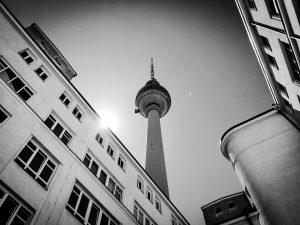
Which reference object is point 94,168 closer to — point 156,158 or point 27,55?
point 27,55

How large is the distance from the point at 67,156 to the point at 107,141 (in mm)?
4772

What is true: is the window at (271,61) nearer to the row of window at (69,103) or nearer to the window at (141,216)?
the row of window at (69,103)

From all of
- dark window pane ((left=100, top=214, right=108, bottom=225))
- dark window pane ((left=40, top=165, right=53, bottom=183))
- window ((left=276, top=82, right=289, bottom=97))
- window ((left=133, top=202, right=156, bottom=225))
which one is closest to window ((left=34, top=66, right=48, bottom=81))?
dark window pane ((left=40, top=165, right=53, bottom=183))

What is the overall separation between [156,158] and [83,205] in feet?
63.0

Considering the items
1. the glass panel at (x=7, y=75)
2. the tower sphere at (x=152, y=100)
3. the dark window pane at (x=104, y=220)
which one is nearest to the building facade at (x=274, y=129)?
the dark window pane at (x=104, y=220)

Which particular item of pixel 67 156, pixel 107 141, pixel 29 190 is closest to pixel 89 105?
pixel 107 141

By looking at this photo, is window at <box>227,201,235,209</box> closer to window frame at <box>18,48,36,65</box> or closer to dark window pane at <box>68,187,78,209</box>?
dark window pane at <box>68,187,78,209</box>

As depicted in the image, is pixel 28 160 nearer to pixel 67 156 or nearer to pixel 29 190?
pixel 29 190

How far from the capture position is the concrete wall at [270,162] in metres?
11.8

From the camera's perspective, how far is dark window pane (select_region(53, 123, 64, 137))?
13.1 m

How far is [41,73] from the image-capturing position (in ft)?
46.7

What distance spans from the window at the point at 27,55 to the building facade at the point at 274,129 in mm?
→ 12400

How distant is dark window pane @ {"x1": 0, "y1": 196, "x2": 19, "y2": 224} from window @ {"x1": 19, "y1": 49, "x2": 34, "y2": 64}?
8.10 m

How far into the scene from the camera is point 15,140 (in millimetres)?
9984
